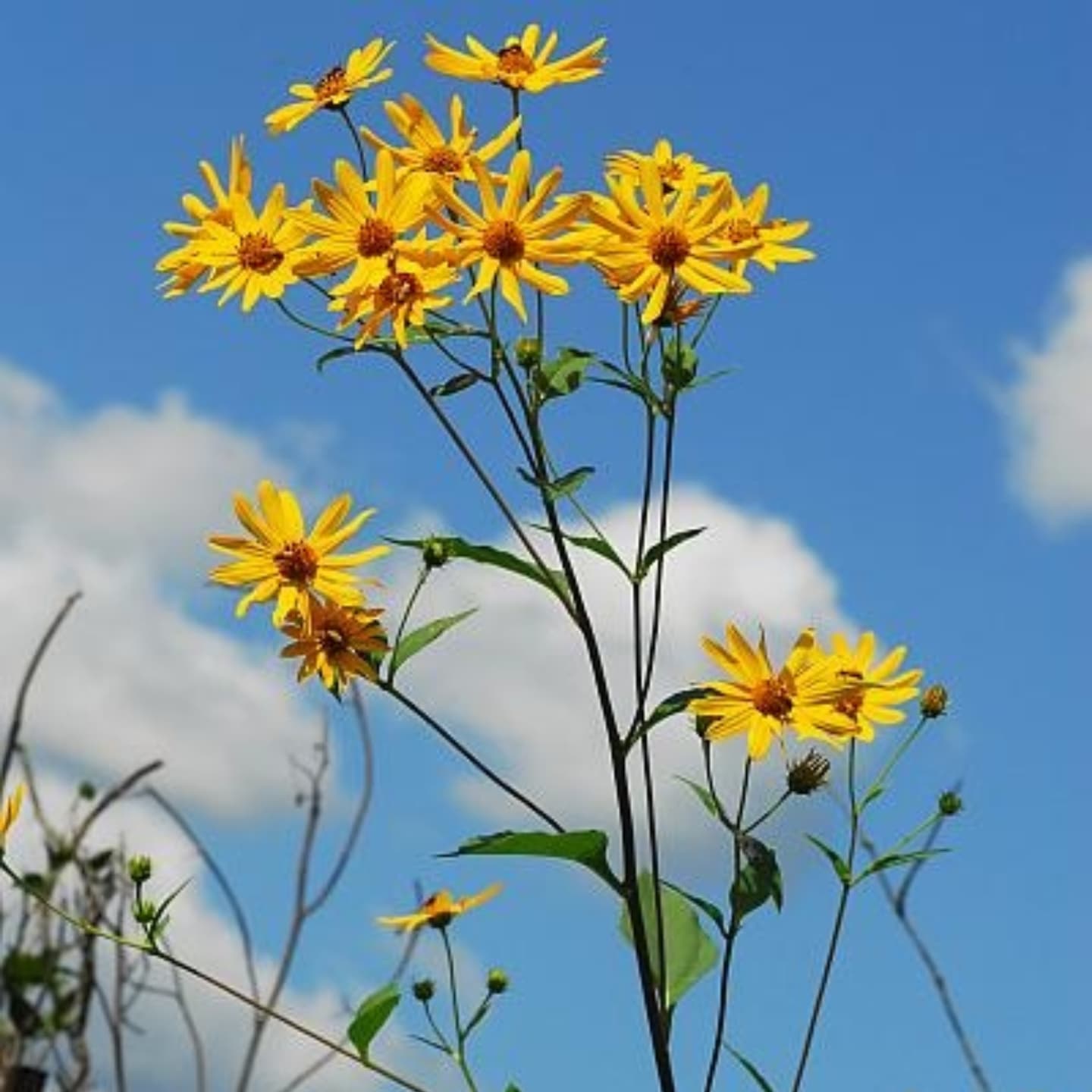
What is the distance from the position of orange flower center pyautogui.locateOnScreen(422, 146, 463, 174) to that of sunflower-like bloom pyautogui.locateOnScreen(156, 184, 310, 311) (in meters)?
0.12

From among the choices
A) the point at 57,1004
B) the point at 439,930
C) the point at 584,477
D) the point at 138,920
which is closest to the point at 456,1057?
the point at 439,930

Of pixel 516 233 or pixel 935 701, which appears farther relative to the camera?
pixel 935 701

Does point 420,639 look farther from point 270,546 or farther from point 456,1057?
point 456,1057

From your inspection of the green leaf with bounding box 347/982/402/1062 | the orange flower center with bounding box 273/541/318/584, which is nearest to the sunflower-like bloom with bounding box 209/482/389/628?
the orange flower center with bounding box 273/541/318/584

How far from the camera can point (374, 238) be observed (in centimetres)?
192

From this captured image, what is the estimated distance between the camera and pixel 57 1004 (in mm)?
4047

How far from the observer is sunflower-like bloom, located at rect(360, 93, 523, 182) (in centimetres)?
201

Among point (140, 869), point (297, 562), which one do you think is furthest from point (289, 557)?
point (140, 869)

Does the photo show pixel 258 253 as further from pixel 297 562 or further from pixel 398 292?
pixel 297 562

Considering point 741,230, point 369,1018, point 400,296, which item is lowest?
point 369,1018

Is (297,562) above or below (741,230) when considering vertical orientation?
below

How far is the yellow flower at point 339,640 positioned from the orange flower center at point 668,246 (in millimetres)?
428

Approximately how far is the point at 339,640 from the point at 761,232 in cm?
61

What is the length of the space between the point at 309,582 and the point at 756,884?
0.52 m
